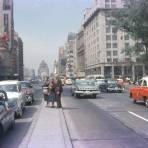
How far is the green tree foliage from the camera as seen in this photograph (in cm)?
3994

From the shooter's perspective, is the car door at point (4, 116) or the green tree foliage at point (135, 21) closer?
the car door at point (4, 116)

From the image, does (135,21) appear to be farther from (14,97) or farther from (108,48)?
(108,48)

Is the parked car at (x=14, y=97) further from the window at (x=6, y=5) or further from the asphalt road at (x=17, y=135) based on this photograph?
the window at (x=6, y=5)

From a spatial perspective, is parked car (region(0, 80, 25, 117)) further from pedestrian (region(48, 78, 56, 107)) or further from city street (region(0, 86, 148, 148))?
pedestrian (region(48, 78, 56, 107))

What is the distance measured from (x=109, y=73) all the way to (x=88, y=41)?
2827 cm

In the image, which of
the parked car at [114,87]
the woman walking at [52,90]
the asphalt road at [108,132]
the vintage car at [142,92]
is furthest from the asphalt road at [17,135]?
the parked car at [114,87]

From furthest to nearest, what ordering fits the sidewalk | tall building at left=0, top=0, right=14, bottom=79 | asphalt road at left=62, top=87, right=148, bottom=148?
tall building at left=0, top=0, right=14, bottom=79
asphalt road at left=62, top=87, right=148, bottom=148
the sidewalk

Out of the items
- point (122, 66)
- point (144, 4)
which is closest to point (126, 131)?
point (144, 4)

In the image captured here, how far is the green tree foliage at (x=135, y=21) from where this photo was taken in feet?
131

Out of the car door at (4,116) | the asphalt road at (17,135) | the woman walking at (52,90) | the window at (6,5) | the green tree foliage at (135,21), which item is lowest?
the asphalt road at (17,135)

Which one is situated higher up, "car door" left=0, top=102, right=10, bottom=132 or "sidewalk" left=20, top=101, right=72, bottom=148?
"car door" left=0, top=102, right=10, bottom=132

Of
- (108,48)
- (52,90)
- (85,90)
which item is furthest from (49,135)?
(108,48)

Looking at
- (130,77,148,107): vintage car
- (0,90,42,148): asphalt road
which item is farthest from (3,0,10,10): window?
(0,90,42,148): asphalt road

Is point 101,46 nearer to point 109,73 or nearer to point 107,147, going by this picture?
point 109,73
